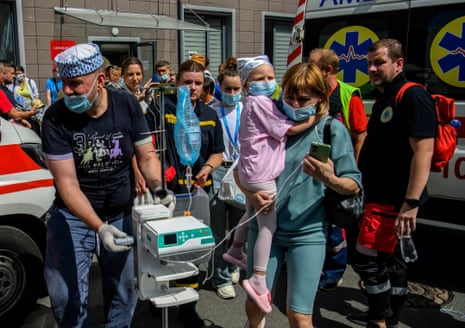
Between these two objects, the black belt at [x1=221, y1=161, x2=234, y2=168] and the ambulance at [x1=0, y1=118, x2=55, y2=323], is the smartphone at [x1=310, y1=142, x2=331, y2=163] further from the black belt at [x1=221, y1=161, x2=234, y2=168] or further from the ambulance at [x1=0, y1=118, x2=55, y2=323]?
the ambulance at [x1=0, y1=118, x2=55, y2=323]

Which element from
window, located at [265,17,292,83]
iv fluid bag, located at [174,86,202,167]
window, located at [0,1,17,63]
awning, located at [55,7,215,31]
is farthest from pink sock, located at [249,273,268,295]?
window, located at [265,17,292,83]

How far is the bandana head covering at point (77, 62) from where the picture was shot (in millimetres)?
2590

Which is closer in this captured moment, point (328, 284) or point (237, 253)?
point (237, 253)

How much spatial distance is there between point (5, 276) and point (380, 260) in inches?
103

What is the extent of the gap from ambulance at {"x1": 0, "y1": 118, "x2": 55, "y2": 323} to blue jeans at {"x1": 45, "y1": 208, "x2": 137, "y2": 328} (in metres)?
1.01

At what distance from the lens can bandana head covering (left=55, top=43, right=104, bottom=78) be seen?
2590mm

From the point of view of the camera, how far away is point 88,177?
9.18ft

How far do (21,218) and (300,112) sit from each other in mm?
2388

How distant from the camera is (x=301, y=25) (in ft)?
19.1

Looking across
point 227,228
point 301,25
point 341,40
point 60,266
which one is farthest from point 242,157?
point 301,25

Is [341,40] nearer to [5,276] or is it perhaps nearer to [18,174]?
[18,174]

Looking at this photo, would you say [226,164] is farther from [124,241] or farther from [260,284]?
[124,241]

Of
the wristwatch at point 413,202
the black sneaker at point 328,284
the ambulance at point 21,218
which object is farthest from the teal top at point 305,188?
the ambulance at point 21,218

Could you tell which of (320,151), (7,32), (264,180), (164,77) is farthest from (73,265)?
(7,32)
